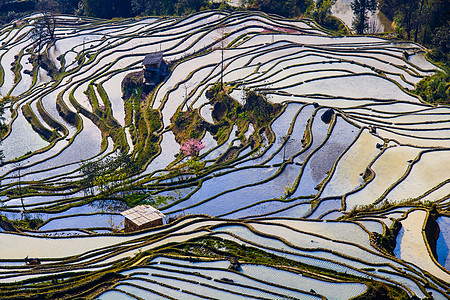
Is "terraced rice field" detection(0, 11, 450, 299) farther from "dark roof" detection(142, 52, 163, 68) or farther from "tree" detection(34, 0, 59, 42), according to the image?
Result: "tree" detection(34, 0, 59, 42)

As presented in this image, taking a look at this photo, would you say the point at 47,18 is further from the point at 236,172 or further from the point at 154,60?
the point at 236,172

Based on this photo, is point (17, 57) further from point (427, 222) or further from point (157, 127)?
point (427, 222)

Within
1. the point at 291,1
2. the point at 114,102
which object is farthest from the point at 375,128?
the point at 291,1

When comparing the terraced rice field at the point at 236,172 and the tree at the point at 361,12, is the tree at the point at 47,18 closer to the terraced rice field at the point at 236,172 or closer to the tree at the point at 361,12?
the terraced rice field at the point at 236,172

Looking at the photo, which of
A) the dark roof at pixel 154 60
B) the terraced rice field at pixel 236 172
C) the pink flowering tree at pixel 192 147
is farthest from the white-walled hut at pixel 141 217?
the dark roof at pixel 154 60

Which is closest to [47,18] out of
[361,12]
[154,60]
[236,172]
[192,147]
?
[154,60]

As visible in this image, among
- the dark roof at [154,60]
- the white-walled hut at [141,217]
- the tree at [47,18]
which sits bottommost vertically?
the white-walled hut at [141,217]

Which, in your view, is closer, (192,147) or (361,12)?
(192,147)
